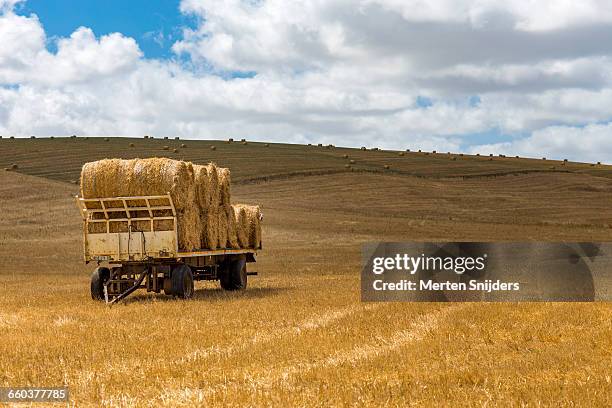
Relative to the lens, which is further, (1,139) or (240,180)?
(1,139)

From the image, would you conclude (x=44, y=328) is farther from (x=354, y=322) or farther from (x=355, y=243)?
(x=355, y=243)

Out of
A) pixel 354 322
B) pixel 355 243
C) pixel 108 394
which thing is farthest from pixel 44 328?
pixel 355 243

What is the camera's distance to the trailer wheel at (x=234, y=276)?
22.8 meters

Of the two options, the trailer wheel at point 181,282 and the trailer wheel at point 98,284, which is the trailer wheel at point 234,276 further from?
the trailer wheel at point 98,284

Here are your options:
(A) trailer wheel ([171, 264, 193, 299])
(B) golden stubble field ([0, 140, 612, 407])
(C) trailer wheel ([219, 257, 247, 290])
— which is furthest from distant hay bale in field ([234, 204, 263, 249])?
(A) trailer wheel ([171, 264, 193, 299])

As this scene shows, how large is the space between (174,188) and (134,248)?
5.76 feet

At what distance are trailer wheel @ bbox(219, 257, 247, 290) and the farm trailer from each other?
2.11 m

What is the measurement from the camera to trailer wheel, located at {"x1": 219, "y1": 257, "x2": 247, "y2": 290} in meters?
22.8

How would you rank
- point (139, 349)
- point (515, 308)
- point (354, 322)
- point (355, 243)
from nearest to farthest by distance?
→ point (139, 349)
point (354, 322)
point (515, 308)
point (355, 243)

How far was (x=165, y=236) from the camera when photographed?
19797 millimetres

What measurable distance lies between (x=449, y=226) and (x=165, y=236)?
27.7m

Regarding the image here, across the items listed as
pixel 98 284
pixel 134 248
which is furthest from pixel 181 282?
pixel 98 284

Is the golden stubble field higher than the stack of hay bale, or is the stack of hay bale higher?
the stack of hay bale

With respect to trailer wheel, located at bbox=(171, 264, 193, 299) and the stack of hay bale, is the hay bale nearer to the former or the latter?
the stack of hay bale
